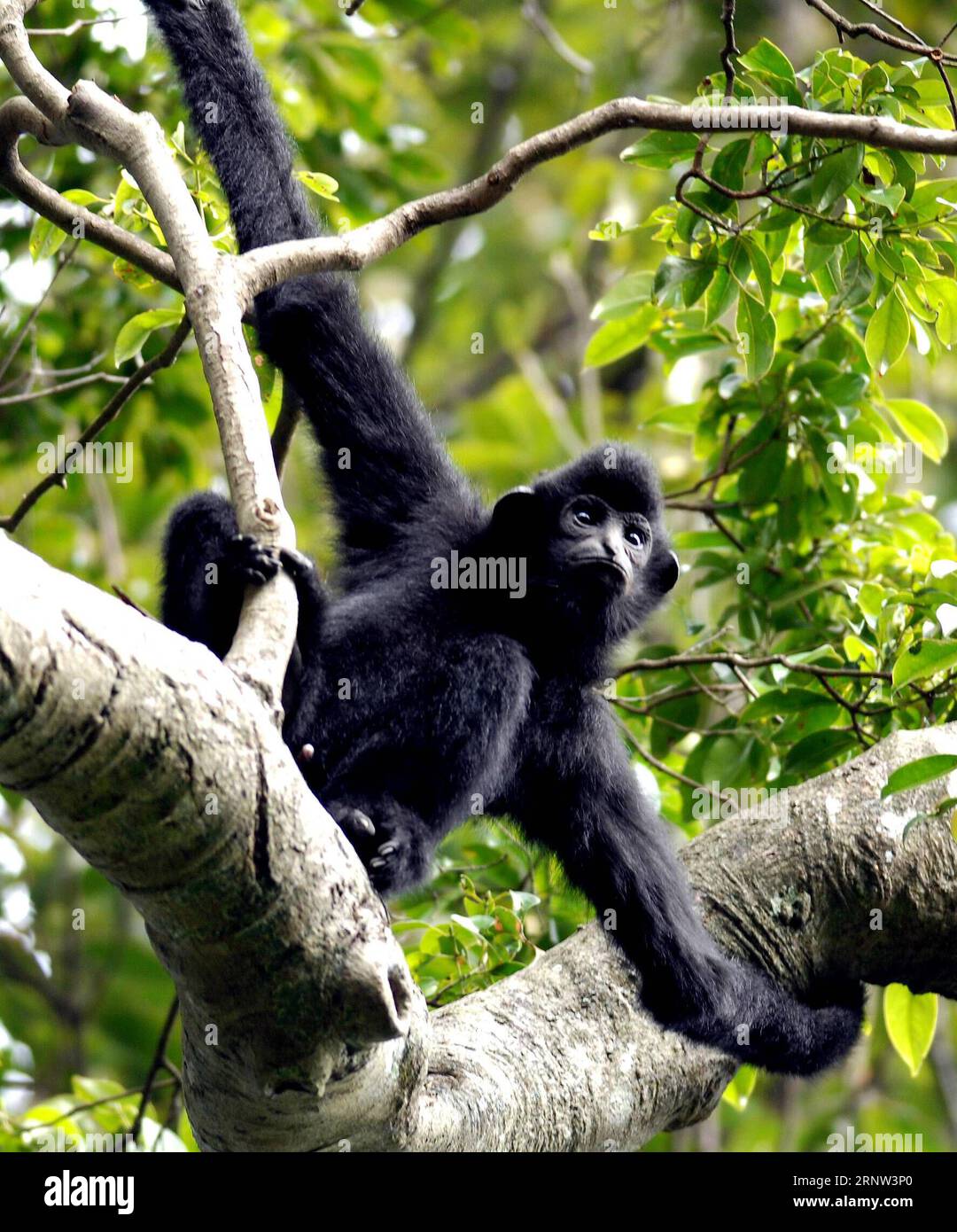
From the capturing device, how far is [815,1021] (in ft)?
19.7

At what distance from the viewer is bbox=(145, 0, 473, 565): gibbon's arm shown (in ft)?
19.5

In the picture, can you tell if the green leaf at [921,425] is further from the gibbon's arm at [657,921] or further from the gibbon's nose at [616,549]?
the gibbon's arm at [657,921]

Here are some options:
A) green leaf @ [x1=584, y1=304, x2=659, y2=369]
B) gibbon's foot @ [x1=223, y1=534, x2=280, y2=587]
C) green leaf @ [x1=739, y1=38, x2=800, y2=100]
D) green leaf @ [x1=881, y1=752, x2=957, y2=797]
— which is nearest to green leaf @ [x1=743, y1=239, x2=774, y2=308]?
green leaf @ [x1=739, y1=38, x2=800, y2=100]

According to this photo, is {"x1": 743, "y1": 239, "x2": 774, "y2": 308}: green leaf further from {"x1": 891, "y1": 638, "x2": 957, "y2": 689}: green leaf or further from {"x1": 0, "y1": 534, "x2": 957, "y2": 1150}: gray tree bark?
{"x1": 0, "y1": 534, "x2": 957, "y2": 1150}: gray tree bark

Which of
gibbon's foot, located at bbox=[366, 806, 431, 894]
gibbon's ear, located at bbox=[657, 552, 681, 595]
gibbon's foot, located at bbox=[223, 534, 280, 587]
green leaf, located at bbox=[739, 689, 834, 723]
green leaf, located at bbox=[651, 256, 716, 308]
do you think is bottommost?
gibbon's foot, located at bbox=[366, 806, 431, 894]

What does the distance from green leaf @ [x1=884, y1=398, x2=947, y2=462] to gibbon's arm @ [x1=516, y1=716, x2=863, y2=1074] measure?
7.05ft

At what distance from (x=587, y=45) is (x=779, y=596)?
12229 millimetres

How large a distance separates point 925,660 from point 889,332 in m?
1.38

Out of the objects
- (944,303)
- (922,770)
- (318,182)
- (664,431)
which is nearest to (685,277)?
(944,303)

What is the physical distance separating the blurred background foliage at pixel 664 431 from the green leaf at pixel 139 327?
0.05 ft

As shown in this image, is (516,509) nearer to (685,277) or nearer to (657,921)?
(685,277)

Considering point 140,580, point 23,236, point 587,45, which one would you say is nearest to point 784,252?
point 23,236

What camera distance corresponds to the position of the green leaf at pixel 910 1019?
599cm

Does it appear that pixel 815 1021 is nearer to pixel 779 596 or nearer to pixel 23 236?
pixel 779 596
